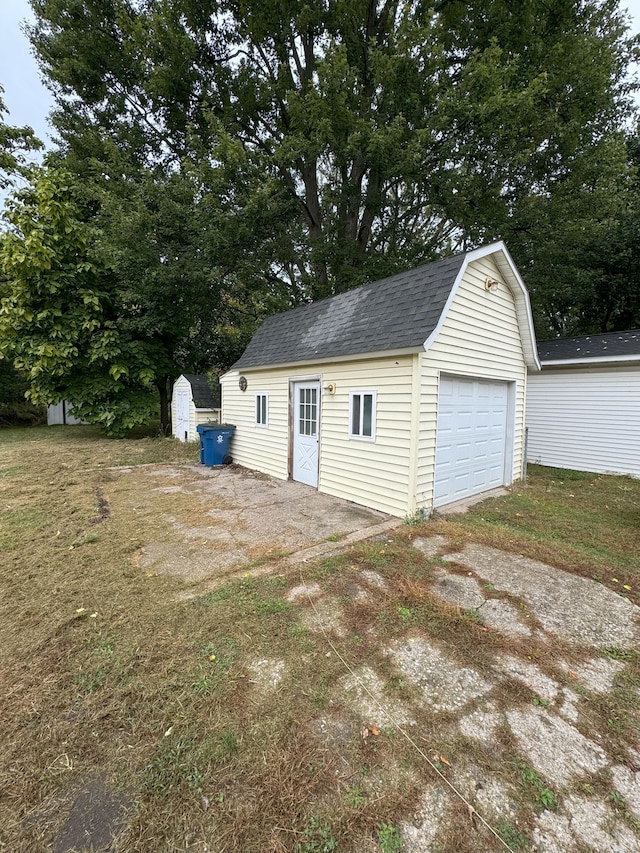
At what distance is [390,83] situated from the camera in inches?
401

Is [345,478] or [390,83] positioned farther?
[390,83]

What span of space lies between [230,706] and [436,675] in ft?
4.36

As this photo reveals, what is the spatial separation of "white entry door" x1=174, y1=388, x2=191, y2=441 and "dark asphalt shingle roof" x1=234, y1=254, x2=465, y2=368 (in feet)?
15.7

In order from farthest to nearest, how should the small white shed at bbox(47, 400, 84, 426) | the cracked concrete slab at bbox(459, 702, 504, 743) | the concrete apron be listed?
the small white shed at bbox(47, 400, 84, 426)
the concrete apron
the cracked concrete slab at bbox(459, 702, 504, 743)

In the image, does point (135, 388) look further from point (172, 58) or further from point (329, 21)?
point (329, 21)

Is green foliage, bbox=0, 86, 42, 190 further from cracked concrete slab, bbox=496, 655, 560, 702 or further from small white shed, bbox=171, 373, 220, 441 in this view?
cracked concrete slab, bbox=496, 655, 560, 702

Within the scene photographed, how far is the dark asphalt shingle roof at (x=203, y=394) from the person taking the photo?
39.3ft

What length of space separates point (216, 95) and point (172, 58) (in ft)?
5.19

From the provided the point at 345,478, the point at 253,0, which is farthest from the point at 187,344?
the point at 345,478

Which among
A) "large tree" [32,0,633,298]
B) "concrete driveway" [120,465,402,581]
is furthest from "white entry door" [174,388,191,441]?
"large tree" [32,0,633,298]

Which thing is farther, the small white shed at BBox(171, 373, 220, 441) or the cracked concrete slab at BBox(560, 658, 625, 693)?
the small white shed at BBox(171, 373, 220, 441)

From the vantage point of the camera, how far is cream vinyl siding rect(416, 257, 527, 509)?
533 cm

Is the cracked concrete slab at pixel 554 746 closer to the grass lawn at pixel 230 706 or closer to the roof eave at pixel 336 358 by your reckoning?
the grass lawn at pixel 230 706

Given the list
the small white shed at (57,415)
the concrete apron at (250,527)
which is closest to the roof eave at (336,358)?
the concrete apron at (250,527)
